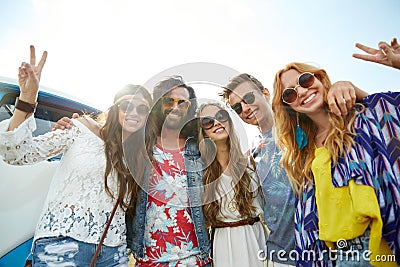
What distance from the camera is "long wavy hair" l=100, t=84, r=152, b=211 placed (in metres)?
1.54

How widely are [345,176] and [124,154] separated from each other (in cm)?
117

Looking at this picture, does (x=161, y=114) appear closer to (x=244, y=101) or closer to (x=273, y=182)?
(x=244, y=101)

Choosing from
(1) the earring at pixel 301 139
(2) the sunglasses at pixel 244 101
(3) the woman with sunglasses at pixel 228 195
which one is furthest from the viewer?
(2) the sunglasses at pixel 244 101

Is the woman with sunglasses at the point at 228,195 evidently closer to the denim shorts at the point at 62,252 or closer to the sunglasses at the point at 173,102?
the sunglasses at the point at 173,102

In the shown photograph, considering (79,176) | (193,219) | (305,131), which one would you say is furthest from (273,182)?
(79,176)

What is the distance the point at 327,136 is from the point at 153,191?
1.02 meters

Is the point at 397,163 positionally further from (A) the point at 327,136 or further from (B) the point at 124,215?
(B) the point at 124,215

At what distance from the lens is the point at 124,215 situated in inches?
60.7

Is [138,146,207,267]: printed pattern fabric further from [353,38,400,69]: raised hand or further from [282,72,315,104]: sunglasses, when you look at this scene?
[353,38,400,69]: raised hand

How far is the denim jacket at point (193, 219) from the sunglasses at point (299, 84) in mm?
729

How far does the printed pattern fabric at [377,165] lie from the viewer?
107cm

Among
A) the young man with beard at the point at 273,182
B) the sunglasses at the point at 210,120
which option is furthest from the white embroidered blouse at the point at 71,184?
the young man with beard at the point at 273,182

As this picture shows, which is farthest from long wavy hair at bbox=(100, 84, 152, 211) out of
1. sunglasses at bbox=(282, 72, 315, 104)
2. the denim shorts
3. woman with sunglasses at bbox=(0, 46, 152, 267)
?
sunglasses at bbox=(282, 72, 315, 104)

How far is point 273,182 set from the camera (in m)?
1.66
